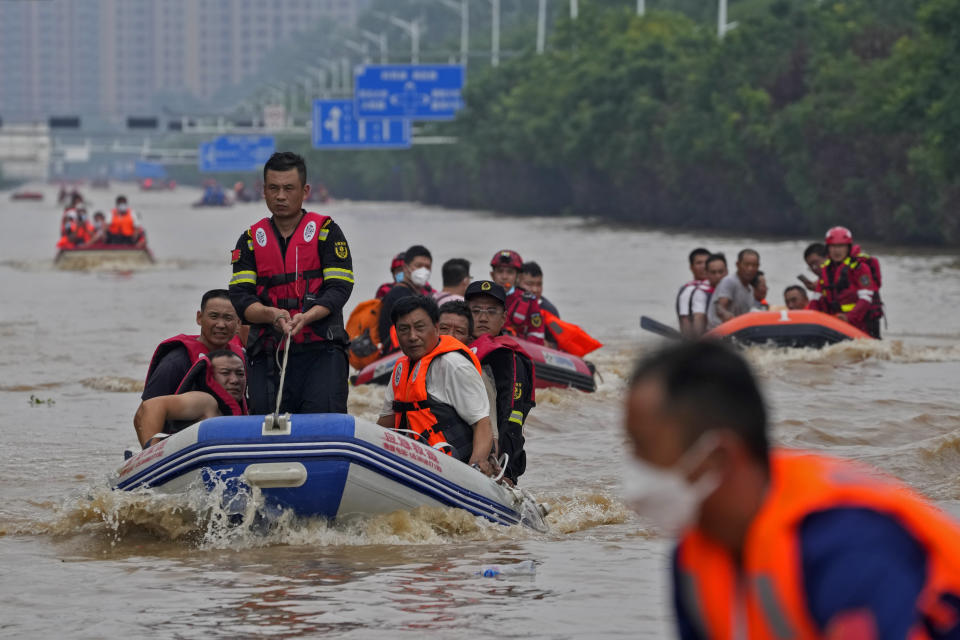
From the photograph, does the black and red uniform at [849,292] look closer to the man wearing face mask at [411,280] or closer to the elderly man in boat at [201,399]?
the man wearing face mask at [411,280]

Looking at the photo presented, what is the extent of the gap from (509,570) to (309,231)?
5.57 ft

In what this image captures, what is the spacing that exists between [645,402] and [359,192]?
124m

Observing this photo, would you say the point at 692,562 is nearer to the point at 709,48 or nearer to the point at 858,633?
the point at 858,633

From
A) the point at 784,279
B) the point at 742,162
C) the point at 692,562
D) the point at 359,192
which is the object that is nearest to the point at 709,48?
the point at 742,162

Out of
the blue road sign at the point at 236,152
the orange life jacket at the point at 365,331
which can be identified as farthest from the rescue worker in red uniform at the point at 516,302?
the blue road sign at the point at 236,152

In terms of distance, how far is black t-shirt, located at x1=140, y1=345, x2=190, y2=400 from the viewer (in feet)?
26.6

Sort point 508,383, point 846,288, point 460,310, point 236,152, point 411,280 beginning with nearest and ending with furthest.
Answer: point 508,383, point 460,310, point 411,280, point 846,288, point 236,152

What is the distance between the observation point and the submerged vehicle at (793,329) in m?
15.9

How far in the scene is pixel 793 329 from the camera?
640 inches

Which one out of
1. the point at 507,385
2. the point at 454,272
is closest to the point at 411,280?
the point at 454,272

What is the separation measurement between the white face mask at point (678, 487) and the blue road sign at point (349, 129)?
214 ft

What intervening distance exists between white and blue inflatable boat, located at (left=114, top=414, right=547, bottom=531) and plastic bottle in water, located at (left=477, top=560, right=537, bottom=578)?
42 centimetres

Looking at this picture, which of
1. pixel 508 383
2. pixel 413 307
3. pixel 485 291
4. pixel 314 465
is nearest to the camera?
pixel 314 465

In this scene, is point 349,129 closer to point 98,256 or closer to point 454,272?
point 98,256
